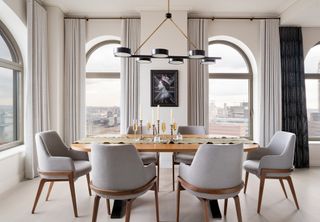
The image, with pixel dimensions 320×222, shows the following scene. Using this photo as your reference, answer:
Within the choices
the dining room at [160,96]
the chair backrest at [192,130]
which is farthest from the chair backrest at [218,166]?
the chair backrest at [192,130]

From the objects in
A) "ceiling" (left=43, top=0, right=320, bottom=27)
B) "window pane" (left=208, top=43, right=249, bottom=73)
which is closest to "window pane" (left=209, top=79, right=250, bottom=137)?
"window pane" (left=208, top=43, right=249, bottom=73)

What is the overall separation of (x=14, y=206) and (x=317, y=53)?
20.3ft

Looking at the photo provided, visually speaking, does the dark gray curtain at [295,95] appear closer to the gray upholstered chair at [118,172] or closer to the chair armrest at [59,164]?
the gray upholstered chair at [118,172]

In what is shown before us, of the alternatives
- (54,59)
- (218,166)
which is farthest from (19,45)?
(218,166)

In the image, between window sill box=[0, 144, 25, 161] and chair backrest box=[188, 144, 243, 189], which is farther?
window sill box=[0, 144, 25, 161]

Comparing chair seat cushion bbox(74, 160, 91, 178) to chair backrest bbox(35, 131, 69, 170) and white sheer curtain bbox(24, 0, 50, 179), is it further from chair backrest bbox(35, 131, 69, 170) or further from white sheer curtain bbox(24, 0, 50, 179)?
white sheer curtain bbox(24, 0, 50, 179)

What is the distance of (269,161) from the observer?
267 centimetres

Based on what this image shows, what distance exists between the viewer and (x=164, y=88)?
14.5 feet

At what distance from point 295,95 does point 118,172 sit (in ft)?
13.6

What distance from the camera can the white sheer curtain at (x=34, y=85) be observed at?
3.69 meters

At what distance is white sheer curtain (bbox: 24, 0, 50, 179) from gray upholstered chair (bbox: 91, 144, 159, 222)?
223cm

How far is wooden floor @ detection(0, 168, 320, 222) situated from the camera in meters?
2.51

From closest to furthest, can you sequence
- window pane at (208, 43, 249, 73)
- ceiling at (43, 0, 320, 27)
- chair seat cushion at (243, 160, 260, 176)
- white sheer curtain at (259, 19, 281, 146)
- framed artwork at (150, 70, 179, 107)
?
chair seat cushion at (243, 160, 260, 176) < ceiling at (43, 0, 320, 27) < framed artwork at (150, 70, 179, 107) < white sheer curtain at (259, 19, 281, 146) < window pane at (208, 43, 249, 73)

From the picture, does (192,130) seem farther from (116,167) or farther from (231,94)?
(116,167)
